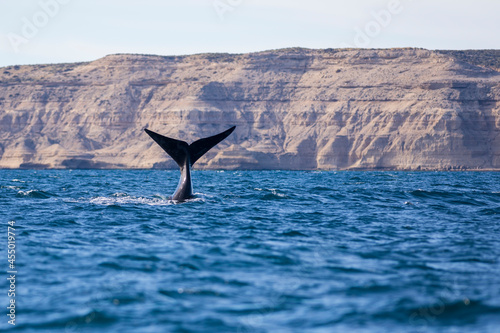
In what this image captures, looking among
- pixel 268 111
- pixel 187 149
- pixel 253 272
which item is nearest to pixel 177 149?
pixel 187 149

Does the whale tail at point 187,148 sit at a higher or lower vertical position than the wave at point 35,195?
higher

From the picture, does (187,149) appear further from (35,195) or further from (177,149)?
(35,195)

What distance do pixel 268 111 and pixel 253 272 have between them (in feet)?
358

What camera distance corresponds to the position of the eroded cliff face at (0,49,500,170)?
105562 millimetres

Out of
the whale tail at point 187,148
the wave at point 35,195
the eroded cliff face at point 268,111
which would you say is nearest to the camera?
the whale tail at point 187,148

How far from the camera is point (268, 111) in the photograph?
11888 cm

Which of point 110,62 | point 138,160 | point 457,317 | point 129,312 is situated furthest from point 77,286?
point 110,62

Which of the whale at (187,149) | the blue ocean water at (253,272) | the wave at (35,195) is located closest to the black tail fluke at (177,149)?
the whale at (187,149)

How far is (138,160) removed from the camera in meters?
108

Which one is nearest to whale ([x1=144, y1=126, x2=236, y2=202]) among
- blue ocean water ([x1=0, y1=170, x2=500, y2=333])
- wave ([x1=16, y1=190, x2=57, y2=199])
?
blue ocean water ([x1=0, y1=170, x2=500, y2=333])

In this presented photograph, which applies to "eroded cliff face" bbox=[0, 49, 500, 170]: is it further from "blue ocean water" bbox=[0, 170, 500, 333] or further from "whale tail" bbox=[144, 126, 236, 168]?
"blue ocean water" bbox=[0, 170, 500, 333]

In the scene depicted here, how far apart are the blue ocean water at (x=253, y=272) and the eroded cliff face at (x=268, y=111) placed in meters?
87.4

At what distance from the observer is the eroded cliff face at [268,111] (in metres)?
106

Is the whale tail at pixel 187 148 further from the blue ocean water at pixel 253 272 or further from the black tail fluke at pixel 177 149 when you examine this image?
the blue ocean water at pixel 253 272
